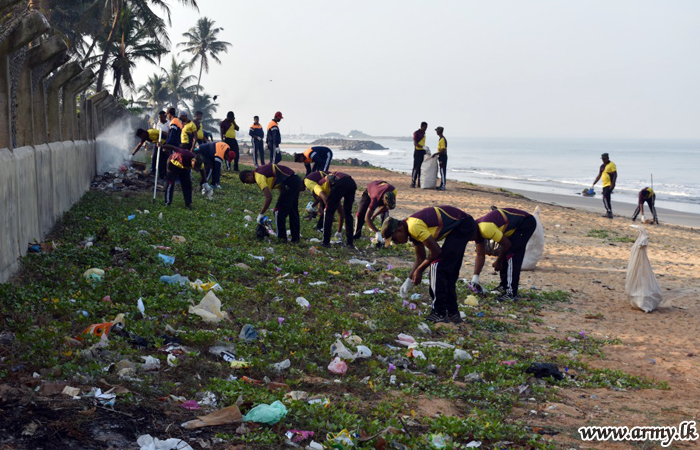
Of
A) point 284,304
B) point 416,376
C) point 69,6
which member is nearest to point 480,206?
point 284,304

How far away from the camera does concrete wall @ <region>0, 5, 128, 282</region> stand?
265 inches

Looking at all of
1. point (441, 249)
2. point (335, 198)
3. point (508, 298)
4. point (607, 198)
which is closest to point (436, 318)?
point (441, 249)

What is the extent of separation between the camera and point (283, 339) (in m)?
5.91

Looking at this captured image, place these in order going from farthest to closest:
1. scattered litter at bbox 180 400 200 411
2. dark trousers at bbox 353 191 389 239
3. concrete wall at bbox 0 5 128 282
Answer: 1. dark trousers at bbox 353 191 389 239
2. concrete wall at bbox 0 5 128 282
3. scattered litter at bbox 180 400 200 411

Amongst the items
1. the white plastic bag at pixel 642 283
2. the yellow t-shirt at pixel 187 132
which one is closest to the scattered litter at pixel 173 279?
the white plastic bag at pixel 642 283

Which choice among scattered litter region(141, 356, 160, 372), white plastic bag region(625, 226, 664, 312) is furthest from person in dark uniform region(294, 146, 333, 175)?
scattered litter region(141, 356, 160, 372)

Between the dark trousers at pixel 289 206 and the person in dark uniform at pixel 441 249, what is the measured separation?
3.44 meters

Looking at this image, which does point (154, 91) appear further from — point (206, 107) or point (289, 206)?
point (289, 206)

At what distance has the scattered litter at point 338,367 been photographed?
17.8 ft

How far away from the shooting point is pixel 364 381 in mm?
5305

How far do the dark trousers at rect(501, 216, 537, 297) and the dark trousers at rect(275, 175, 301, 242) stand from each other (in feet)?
11.8

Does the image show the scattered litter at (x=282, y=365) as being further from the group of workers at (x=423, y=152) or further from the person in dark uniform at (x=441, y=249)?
the group of workers at (x=423, y=152)

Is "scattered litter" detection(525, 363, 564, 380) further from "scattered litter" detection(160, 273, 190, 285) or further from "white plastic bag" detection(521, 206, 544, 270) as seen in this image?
"white plastic bag" detection(521, 206, 544, 270)

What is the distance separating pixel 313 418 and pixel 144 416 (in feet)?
3.49
